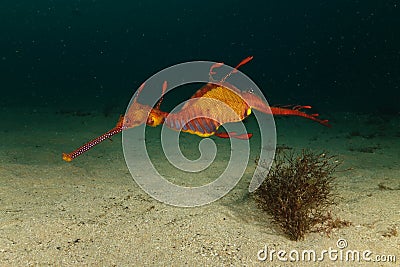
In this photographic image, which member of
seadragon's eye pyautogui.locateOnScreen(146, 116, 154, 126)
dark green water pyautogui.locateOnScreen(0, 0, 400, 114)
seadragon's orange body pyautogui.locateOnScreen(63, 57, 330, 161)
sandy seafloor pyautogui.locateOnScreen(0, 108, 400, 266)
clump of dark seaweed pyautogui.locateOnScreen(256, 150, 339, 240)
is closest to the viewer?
seadragon's orange body pyautogui.locateOnScreen(63, 57, 330, 161)

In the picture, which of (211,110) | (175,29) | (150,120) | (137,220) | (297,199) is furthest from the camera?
(175,29)

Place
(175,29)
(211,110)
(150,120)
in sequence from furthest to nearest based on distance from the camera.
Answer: (175,29) < (150,120) < (211,110)

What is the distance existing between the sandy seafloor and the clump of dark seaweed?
0.46 ft

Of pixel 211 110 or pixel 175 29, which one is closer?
pixel 211 110

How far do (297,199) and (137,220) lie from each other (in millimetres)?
1959

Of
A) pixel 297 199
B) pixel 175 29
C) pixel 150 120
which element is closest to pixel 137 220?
pixel 150 120

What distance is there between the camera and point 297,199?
3.88 meters

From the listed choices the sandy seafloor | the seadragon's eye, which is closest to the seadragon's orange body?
the seadragon's eye

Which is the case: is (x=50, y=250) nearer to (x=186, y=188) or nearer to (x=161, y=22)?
(x=186, y=188)

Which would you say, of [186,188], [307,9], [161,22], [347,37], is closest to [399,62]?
[347,37]

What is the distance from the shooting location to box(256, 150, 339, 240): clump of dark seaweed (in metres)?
3.76

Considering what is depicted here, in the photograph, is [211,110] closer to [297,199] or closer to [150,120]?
[150,120]

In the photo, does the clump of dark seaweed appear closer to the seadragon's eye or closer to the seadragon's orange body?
the seadragon's orange body

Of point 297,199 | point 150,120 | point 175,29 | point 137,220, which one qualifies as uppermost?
point 175,29
